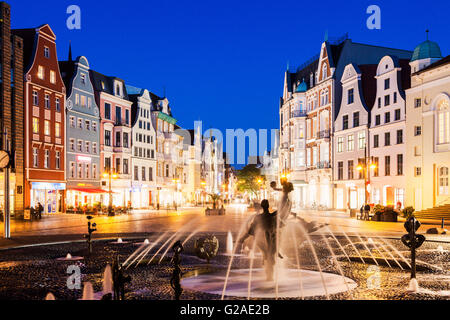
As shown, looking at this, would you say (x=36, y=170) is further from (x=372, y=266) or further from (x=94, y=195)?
(x=372, y=266)

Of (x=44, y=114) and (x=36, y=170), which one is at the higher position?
(x=44, y=114)

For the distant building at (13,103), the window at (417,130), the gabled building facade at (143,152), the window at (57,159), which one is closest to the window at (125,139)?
the gabled building facade at (143,152)

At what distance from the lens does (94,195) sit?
199ft

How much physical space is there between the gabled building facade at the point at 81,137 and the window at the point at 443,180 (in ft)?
123

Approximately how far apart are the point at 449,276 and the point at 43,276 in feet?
38.8

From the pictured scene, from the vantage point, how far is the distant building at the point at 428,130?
1649 inches

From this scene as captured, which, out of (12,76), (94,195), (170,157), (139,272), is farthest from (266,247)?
(170,157)

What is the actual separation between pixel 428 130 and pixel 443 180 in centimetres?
500

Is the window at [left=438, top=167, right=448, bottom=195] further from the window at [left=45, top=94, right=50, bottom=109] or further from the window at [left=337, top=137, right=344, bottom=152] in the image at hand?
the window at [left=45, top=94, right=50, bottom=109]

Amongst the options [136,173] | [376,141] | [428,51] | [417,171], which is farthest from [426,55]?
[136,173]

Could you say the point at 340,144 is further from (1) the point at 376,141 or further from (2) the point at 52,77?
(2) the point at 52,77

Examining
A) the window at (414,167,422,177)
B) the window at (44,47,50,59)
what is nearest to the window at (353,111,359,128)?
the window at (414,167,422,177)

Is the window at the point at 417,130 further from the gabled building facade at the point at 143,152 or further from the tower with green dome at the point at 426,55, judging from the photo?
the gabled building facade at the point at 143,152

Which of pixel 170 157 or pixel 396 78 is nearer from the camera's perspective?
pixel 396 78
